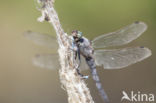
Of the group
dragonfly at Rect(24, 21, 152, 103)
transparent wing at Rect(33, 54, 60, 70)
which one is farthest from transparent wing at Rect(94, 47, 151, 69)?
transparent wing at Rect(33, 54, 60, 70)

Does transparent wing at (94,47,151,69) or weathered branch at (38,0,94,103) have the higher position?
transparent wing at (94,47,151,69)

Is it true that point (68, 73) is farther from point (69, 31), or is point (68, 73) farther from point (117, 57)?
point (69, 31)

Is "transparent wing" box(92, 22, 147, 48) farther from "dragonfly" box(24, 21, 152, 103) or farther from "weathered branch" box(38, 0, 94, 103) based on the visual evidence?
"weathered branch" box(38, 0, 94, 103)

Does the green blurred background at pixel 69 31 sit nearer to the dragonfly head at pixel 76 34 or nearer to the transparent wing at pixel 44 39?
the transparent wing at pixel 44 39

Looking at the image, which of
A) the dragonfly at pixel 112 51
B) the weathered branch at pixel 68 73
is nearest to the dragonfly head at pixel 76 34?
the dragonfly at pixel 112 51

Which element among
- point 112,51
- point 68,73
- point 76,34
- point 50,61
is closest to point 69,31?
point 50,61

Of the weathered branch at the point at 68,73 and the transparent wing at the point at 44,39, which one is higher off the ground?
the transparent wing at the point at 44,39

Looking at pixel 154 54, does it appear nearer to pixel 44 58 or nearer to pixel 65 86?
pixel 44 58
